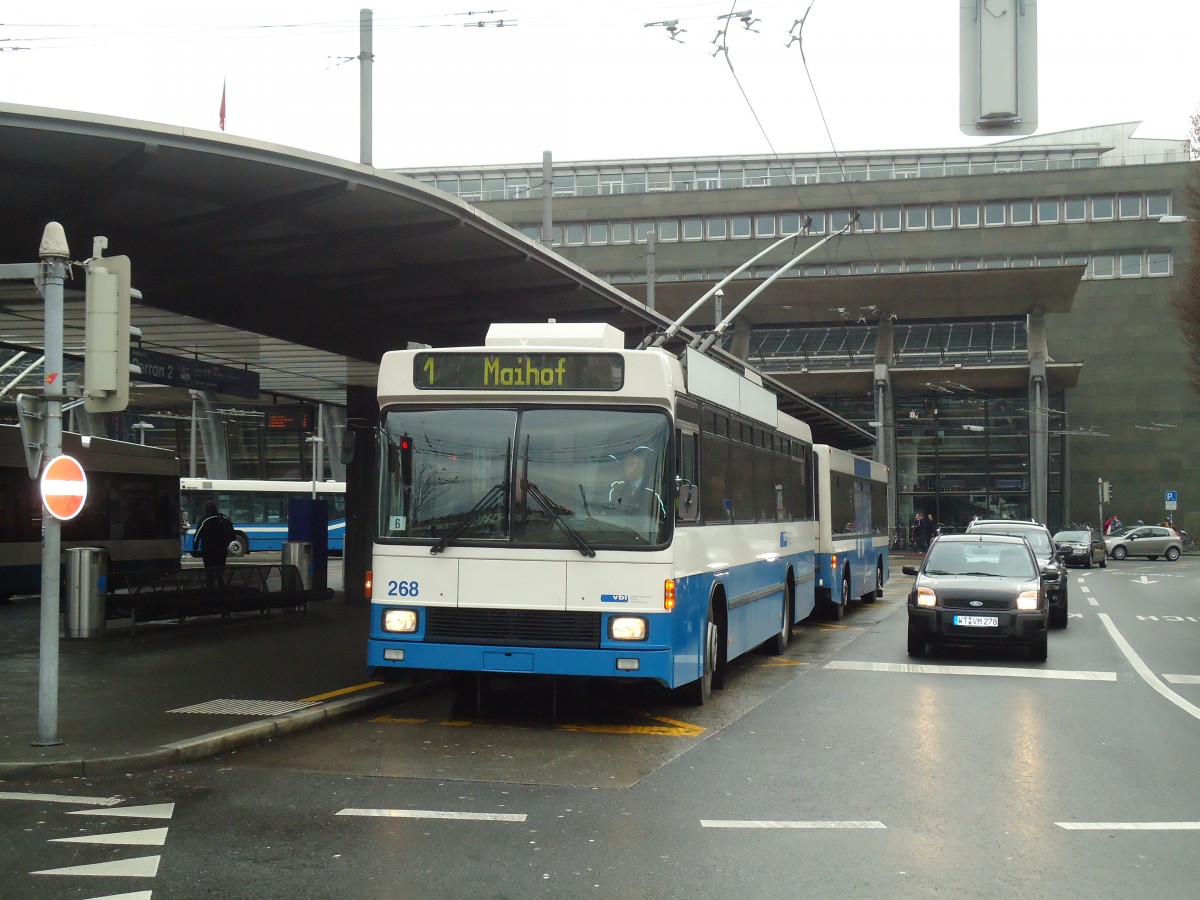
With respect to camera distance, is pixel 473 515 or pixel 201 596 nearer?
pixel 473 515

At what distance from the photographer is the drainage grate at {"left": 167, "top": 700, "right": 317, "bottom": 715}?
35.9 ft

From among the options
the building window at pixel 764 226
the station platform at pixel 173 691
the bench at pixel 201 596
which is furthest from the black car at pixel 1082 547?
the station platform at pixel 173 691

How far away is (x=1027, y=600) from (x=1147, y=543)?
1749 inches

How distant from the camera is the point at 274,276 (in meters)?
16.6

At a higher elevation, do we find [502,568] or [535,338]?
[535,338]

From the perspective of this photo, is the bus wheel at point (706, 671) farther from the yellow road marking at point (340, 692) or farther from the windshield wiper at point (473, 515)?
the yellow road marking at point (340, 692)

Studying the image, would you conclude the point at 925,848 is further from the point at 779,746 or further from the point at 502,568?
the point at 502,568

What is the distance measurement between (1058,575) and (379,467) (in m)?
13.5

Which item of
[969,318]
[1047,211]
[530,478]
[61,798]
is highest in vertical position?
[1047,211]

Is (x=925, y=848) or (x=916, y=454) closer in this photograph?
(x=925, y=848)

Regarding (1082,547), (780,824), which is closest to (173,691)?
(780,824)

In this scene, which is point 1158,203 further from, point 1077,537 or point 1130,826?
point 1130,826

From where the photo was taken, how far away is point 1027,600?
16.1 metres

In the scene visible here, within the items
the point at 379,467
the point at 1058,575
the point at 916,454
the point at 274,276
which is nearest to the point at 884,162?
the point at 916,454
